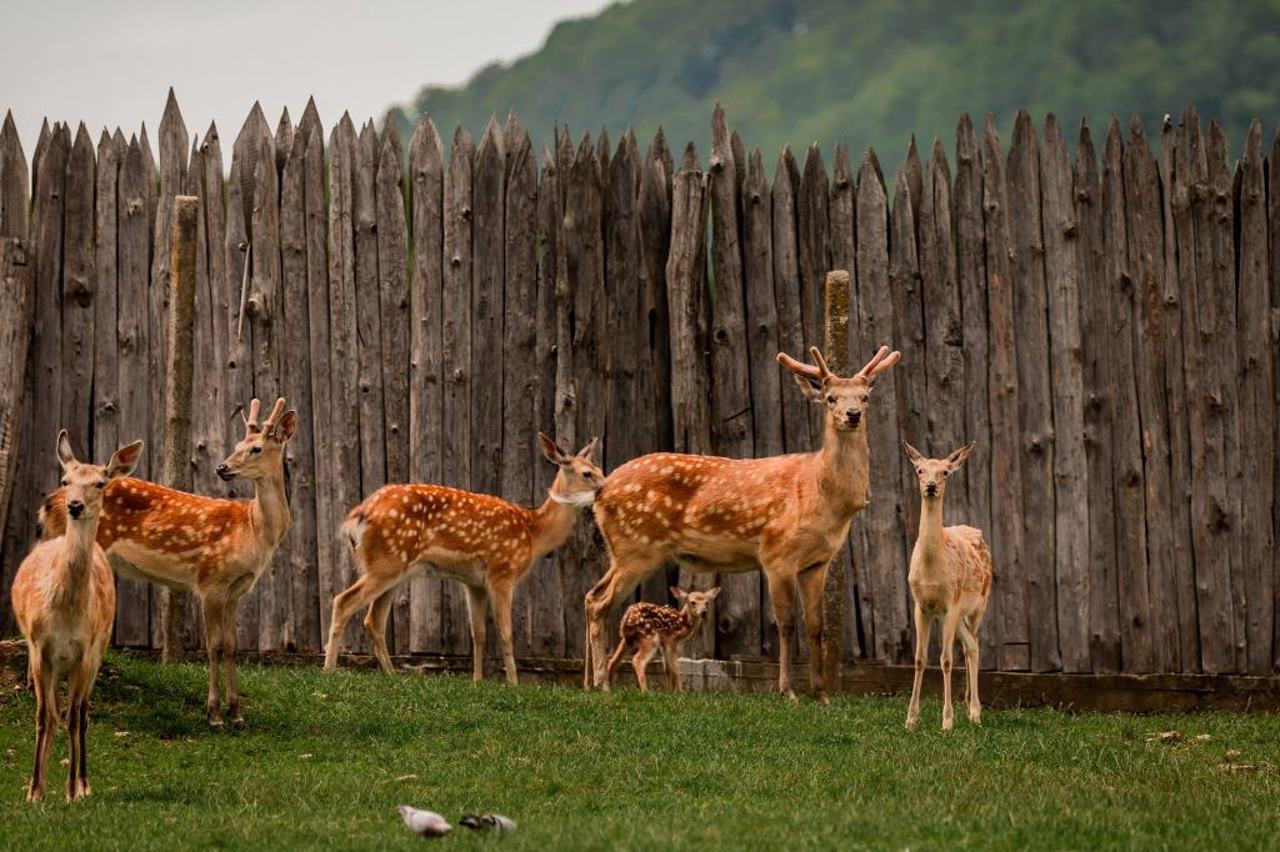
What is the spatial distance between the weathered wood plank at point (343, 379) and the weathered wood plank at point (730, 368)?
2589 mm

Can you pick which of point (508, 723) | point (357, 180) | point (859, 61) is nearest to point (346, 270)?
point (357, 180)

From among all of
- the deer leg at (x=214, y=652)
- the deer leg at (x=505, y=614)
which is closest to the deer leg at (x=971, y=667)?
the deer leg at (x=505, y=614)

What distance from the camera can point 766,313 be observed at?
13.1m

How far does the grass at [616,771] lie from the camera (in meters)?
7.62

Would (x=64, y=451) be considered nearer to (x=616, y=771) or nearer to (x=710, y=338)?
(x=616, y=771)

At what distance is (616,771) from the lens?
9.23 meters

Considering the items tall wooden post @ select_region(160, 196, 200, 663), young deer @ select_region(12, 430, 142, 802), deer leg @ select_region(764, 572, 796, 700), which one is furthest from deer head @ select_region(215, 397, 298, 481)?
deer leg @ select_region(764, 572, 796, 700)

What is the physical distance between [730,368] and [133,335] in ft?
14.6

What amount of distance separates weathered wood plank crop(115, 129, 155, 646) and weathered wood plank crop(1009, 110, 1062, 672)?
629 centimetres

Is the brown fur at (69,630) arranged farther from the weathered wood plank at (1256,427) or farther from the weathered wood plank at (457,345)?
the weathered wood plank at (1256,427)

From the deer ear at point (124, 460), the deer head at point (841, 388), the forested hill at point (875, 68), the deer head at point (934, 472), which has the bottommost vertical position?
the deer head at point (934, 472)

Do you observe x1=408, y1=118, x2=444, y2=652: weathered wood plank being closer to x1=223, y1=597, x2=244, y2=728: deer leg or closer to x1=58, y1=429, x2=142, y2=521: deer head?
x1=223, y1=597, x2=244, y2=728: deer leg

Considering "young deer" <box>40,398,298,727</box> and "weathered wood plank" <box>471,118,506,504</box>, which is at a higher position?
"weathered wood plank" <box>471,118,506,504</box>

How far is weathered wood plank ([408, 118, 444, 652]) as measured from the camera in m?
A: 13.3
